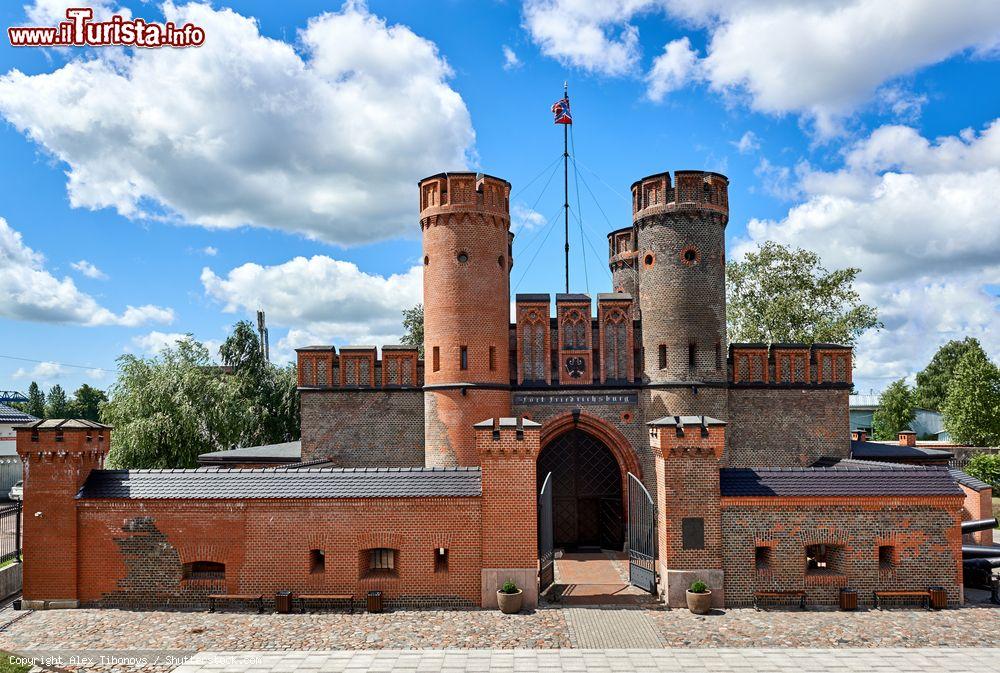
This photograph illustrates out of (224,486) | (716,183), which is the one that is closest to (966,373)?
(716,183)

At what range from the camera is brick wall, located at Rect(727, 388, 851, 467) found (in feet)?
72.1

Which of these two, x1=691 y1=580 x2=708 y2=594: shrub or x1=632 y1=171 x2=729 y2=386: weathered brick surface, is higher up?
x1=632 y1=171 x2=729 y2=386: weathered brick surface

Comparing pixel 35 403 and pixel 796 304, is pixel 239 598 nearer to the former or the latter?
pixel 796 304

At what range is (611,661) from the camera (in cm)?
1179

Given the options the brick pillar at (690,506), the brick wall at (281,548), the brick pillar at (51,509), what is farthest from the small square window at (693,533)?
the brick pillar at (51,509)

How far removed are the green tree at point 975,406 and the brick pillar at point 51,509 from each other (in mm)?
47782

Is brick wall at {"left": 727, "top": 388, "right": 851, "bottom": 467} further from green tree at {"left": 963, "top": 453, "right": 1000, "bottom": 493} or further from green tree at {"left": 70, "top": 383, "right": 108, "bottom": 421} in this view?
green tree at {"left": 70, "top": 383, "right": 108, "bottom": 421}

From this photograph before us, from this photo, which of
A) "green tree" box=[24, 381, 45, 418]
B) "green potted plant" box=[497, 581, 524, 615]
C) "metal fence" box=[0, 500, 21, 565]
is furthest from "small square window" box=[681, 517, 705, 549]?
"green tree" box=[24, 381, 45, 418]

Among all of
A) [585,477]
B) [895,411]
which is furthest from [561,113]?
[895,411]

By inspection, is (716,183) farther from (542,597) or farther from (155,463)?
(155,463)

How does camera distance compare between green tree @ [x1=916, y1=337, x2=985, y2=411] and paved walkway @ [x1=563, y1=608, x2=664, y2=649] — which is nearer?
paved walkway @ [x1=563, y1=608, x2=664, y2=649]

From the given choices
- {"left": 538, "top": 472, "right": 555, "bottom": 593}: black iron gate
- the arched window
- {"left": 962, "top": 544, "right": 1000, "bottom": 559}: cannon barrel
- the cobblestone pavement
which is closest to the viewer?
the cobblestone pavement

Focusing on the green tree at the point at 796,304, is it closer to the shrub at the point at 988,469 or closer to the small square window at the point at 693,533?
the shrub at the point at 988,469

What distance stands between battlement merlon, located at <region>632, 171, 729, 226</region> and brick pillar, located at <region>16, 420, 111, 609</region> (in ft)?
56.7
